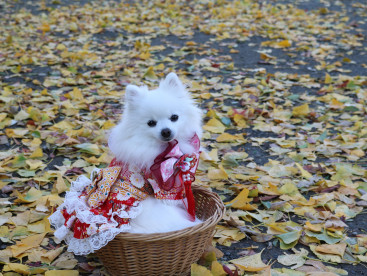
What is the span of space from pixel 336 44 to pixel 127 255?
563cm

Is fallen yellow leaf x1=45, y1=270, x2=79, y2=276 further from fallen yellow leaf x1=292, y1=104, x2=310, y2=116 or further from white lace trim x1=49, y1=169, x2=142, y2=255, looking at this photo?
fallen yellow leaf x1=292, y1=104, x2=310, y2=116

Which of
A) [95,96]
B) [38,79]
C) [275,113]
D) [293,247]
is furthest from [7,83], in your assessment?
[293,247]

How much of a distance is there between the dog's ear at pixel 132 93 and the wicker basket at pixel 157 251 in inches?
28.3

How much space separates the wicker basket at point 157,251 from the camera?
77.1 inches

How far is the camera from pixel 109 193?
217 centimetres

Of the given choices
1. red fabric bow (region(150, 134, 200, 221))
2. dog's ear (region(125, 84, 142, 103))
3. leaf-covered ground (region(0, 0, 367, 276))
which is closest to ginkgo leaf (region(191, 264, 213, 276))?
leaf-covered ground (region(0, 0, 367, 276))

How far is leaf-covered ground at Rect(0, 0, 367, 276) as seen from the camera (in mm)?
2412

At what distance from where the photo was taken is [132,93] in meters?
2.21

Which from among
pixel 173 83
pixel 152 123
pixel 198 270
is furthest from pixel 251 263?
pixel 173 83

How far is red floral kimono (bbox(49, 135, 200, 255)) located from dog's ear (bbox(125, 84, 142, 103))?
0.32 metres

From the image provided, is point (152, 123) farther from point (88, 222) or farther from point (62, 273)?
point (62, 273)

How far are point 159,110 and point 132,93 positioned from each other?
0.17m

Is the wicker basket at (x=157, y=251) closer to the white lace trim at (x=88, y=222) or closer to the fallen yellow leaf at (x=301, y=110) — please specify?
the white lace trim at (x=88, y=222)

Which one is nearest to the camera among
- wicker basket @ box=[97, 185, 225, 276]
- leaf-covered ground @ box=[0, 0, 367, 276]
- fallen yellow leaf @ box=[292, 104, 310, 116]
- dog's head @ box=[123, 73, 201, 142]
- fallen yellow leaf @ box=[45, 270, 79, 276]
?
wicker basket @ box=[97, 185, 225, 276]
